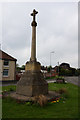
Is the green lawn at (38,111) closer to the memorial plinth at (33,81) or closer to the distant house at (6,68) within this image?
the memorial plinth at (33,81)

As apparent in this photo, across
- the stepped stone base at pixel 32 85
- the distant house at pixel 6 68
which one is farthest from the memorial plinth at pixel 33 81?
the distant house at pixel 6 68

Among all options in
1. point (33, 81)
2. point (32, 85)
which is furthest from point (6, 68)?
point (32, 85)

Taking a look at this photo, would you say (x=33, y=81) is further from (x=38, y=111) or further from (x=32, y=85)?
(x=38, y=111)

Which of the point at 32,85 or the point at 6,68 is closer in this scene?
the point at 32,85

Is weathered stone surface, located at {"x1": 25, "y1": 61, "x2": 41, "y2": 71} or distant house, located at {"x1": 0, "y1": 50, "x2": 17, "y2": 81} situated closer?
weathered stone surface, located at {"x1": 25, "y1": 61, "x2": 41, "y2": 71}

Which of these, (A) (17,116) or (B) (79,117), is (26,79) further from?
(B) (79,117)

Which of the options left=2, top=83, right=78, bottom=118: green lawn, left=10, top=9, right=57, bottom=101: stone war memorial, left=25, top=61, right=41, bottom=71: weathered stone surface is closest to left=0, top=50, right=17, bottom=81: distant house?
left=25, top=61, right=41, bottom=71: weathered stone surface

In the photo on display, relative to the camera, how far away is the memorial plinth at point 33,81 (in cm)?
790

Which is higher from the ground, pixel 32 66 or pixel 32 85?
pixel 32 66

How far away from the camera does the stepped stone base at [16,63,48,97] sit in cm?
786

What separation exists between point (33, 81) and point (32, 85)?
37 centimetres

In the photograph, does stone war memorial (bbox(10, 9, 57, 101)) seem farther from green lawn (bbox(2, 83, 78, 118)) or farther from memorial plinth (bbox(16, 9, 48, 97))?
green lawn (bbox(2, 83, 78, 118))

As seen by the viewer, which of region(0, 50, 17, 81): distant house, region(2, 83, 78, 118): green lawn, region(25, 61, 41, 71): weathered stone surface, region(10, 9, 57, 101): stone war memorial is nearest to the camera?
region(2, 83, 78, 118): green lawn

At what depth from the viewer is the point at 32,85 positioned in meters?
7.84
